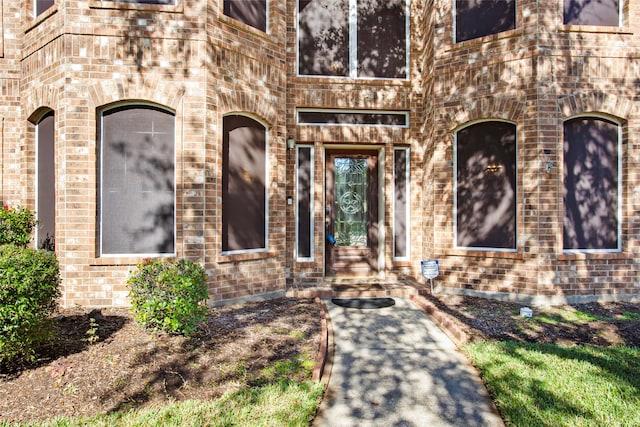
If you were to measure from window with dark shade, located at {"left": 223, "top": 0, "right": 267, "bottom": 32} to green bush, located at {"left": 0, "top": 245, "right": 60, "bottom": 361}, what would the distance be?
15.7 ft

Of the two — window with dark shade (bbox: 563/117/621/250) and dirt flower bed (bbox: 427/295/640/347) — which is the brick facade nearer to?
window with dark shade (bbox: 563/117/621/250)

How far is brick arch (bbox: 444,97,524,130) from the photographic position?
6.68 meters

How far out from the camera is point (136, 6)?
19.2ft

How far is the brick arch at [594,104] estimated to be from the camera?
21.4 ft

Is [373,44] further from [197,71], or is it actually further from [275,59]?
[197,71]

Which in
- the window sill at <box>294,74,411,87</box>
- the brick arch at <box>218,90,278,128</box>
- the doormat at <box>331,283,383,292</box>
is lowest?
the doormat at <box>331,283,383,292</box>

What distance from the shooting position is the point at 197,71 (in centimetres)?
597

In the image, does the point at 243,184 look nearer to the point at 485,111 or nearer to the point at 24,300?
the point at 24,300

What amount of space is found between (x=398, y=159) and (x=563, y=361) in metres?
5.04

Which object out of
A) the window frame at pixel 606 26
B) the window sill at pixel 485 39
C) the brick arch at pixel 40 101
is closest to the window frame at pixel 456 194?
the window sill at pixel 485 39

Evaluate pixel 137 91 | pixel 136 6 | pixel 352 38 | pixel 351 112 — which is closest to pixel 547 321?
pixel 351 112

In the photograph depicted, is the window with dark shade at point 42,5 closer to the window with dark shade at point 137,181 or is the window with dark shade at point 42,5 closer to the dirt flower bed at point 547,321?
the window with dark shade at point 137,181

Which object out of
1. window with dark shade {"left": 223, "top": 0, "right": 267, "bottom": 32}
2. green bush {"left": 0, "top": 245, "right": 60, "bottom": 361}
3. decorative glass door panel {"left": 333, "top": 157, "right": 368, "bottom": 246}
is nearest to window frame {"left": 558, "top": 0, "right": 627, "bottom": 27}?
decorative glass door panel {"left": 333, "top": 157, "right": 368, "bottom": 246}

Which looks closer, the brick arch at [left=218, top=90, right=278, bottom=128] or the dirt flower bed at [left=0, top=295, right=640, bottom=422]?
the dirt flower bed at [left=0, top=295, right=640, bottom=422]
